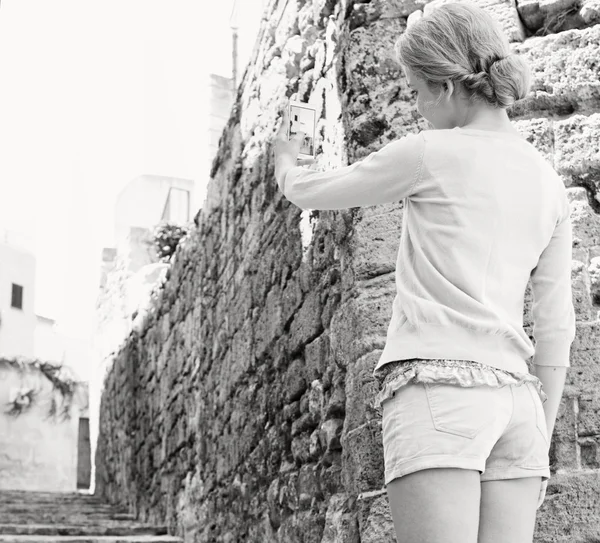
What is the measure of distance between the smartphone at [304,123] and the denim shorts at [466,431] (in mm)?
771

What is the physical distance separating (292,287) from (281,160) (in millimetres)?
1857

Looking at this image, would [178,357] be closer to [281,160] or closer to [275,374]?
[275,374]

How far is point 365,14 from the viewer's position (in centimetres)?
314

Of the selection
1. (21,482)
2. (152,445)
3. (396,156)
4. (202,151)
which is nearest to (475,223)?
(396,156)

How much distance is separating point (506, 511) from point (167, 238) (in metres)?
9.58

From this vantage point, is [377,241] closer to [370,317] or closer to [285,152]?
[370,317]

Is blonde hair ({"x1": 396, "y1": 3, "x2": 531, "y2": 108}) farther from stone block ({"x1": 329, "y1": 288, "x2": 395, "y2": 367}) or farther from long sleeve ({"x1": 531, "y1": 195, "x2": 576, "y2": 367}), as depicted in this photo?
stone block ({"x1": 329, "y1": 288, "x2": 395, "y2": 367})

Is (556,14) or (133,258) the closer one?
(556,14)

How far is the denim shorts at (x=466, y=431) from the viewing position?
1491 mm

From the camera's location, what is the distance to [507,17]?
2.87 metres

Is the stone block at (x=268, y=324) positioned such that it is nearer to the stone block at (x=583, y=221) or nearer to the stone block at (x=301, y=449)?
the stone block at (x=301, y=449)

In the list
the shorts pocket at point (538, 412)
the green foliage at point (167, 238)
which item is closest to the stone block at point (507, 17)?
the shorts pocket at point (538, 412)

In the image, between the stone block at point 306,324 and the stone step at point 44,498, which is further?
the stone step at point 44,498

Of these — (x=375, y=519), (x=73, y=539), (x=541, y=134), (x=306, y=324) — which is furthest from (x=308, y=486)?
(x=73, y=539)
